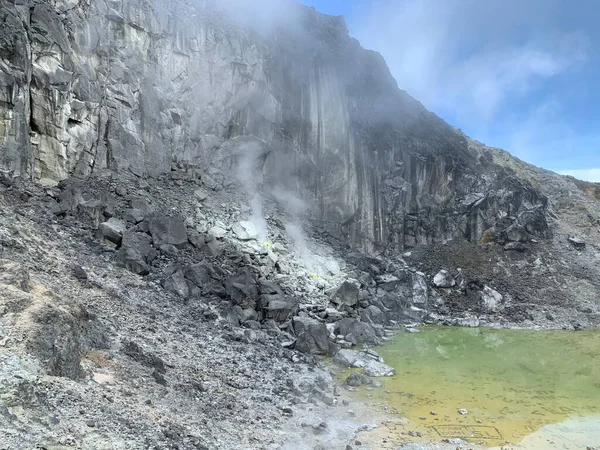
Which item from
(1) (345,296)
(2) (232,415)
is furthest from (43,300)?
(1) (345,296)

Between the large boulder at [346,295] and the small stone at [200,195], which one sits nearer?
the large boulder at [346,295]

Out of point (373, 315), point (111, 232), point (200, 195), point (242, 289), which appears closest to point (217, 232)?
point (200, 195)

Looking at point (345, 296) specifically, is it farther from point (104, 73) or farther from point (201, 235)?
point (104, 73)

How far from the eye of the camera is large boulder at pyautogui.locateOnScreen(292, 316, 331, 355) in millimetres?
21006

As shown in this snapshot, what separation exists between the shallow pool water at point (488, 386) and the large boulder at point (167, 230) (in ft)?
42.1

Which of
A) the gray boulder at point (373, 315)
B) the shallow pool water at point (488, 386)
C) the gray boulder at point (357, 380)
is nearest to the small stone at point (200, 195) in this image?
the gray boulder at point (373, 315)

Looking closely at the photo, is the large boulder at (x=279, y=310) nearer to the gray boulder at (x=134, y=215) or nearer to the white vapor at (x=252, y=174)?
the gray boulder at (x=134, y=215)

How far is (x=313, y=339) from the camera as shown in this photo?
845 inches

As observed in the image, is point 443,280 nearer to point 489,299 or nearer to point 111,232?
point 489,299

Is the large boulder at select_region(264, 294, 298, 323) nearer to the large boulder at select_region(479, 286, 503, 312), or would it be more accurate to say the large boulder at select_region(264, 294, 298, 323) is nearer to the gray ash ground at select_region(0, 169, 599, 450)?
the gray ash ground at select_region(0, 169, 599, 450)

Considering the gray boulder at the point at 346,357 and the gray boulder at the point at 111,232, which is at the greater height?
the gray boulder at the point at 111,232

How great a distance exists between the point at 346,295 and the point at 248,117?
18.4 metres

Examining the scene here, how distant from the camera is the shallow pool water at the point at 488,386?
1461 cm

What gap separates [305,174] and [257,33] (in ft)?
46.1
